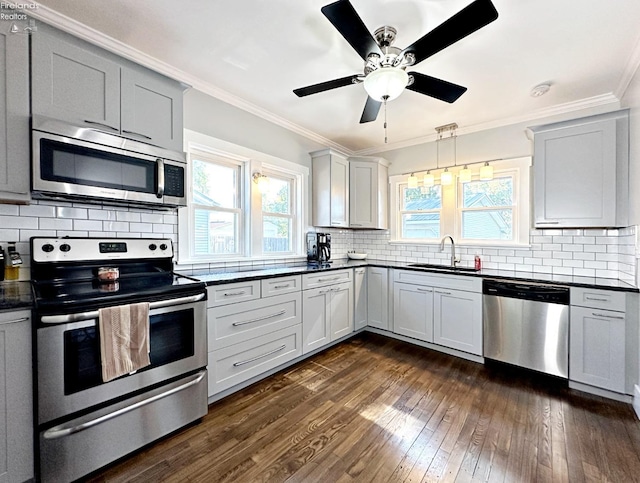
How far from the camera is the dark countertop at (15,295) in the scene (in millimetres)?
1342

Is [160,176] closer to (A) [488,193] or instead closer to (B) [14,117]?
(B) [14,117]

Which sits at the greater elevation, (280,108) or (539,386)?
(280,108)

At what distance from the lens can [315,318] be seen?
3084mm

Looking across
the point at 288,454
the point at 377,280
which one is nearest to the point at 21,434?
the point at 288,454

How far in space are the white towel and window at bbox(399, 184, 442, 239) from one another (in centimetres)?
340

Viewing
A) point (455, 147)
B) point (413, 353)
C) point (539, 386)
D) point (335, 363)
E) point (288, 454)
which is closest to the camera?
point (288, 454)

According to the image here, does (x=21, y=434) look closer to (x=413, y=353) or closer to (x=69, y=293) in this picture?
(x=69, y=293)

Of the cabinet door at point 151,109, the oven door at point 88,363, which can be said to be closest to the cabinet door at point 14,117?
the cabinet door at point 151,109

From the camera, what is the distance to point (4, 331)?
1.33 meters

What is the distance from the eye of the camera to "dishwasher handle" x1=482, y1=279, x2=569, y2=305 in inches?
100.0

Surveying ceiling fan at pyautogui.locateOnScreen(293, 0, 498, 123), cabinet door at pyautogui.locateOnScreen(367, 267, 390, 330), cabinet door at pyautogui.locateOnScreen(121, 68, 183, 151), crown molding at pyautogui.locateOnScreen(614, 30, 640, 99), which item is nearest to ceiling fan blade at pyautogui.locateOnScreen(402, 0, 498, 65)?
ceiling fan at pyautogui.locateOnScreen(293, 0, 498, 123)

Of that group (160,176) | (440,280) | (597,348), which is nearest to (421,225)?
(440,280)

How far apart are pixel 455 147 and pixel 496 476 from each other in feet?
11.0

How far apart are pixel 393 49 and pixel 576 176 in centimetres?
212
